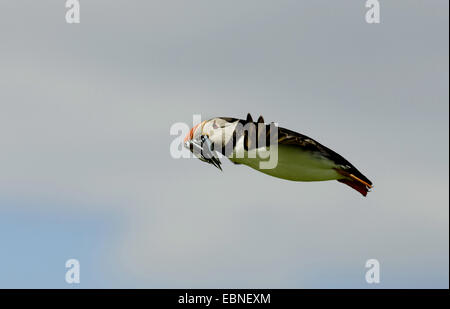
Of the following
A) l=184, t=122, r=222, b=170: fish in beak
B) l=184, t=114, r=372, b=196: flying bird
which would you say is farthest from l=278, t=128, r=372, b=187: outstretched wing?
l=184, t=122, r=222, b=170: fish in beak

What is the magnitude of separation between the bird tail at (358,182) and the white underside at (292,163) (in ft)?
2.62

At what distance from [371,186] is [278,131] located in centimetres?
457

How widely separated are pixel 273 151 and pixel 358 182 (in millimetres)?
3873

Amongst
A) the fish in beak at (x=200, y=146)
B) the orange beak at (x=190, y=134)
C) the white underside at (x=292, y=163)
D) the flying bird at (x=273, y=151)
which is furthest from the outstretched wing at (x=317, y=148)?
the orange beak at (x=190, y=134)

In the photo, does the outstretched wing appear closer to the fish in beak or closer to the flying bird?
the flying bird

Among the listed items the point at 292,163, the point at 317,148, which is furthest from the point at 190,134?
the point at 317,148

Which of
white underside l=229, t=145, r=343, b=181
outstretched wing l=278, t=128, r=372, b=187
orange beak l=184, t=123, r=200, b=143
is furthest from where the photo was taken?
orange beak l=184, t=123, r=200, b=143

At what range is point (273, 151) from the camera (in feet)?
76.4

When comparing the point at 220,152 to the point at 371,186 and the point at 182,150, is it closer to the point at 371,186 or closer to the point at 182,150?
the point at 182,150

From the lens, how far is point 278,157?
76.7ft

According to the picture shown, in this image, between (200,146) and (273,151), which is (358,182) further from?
(200,146)

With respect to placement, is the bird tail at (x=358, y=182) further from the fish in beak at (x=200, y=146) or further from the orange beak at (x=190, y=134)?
the orange beak at (x=190, y=134)

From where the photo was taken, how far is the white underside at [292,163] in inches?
922

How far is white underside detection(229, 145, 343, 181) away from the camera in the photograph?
922 inches
